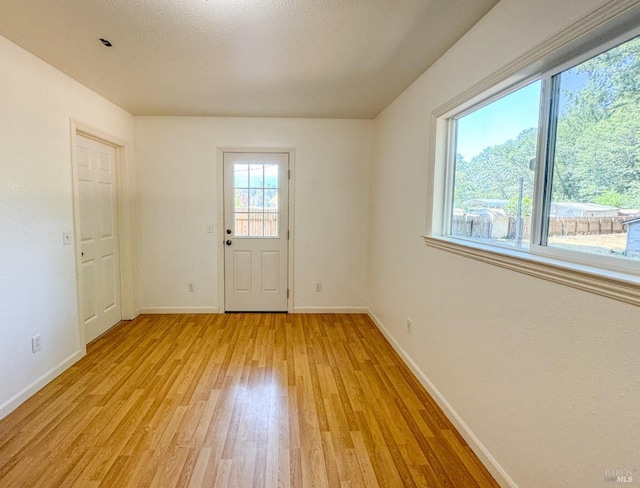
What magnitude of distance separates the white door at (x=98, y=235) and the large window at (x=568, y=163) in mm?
3204

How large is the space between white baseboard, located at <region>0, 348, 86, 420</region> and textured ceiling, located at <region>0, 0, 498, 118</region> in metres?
2.28

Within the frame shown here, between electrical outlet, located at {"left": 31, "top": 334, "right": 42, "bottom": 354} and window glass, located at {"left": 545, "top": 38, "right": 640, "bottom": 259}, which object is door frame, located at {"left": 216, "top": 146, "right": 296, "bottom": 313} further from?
window glass, located at {"left": 545, "top": 38, "right": 640, "bottom": 259}

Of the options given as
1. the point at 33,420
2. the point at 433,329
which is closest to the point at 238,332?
the point at 33,420

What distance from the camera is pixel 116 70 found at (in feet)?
8.29

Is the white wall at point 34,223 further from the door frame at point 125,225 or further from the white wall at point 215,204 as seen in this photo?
the white wall at point 215,204

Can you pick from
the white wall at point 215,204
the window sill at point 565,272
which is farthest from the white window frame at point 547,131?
the white wall at point 215,204

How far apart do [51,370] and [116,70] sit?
7.73 ft

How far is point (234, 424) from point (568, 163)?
2209 mm

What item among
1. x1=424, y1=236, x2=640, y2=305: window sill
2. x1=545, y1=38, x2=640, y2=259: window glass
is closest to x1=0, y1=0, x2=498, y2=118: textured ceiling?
x1=545, y1=38, x2=640, y2=259: window glass

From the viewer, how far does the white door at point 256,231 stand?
3926 millimetres

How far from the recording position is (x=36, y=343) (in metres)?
2.30

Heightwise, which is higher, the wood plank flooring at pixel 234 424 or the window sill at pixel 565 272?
the window sill at pixel 565 272

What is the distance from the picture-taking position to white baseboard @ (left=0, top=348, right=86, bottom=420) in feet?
6.66

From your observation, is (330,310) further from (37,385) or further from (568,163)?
(568,163)
